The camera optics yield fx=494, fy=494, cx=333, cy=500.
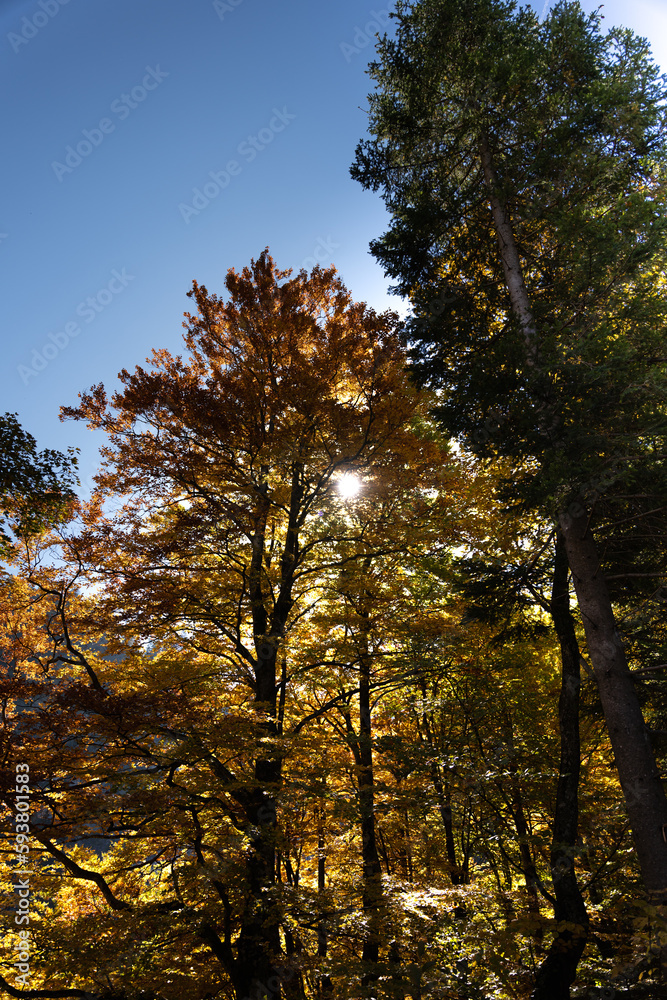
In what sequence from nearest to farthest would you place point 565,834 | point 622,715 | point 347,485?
point 622,715
point 565,834
point 347,485

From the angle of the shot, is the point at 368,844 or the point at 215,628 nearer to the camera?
the point at 215,628

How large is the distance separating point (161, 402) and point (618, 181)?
818cm

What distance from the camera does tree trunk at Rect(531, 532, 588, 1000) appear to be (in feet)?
18.9

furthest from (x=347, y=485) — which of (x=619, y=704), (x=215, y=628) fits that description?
(x=619, y=704)

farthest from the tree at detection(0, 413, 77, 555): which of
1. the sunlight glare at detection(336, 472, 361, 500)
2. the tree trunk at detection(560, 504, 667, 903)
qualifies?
the tree trunk at detection(560, 504, 667, 903)

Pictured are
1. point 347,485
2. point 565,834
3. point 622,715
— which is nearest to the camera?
point 622,715

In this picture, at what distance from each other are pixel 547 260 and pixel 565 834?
8.71 metres

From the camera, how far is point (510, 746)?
802cm

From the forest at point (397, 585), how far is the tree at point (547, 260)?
55mm

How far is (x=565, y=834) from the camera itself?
6832 millimetres

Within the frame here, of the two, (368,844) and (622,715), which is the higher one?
(622,715)

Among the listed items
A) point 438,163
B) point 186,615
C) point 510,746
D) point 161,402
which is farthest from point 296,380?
point 510,746

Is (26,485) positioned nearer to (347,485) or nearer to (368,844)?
(347,485)

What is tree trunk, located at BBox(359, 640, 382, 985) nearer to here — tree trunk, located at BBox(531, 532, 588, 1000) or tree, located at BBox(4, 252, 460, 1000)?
tree, located at BBox(4, 252, 460, 1000)
